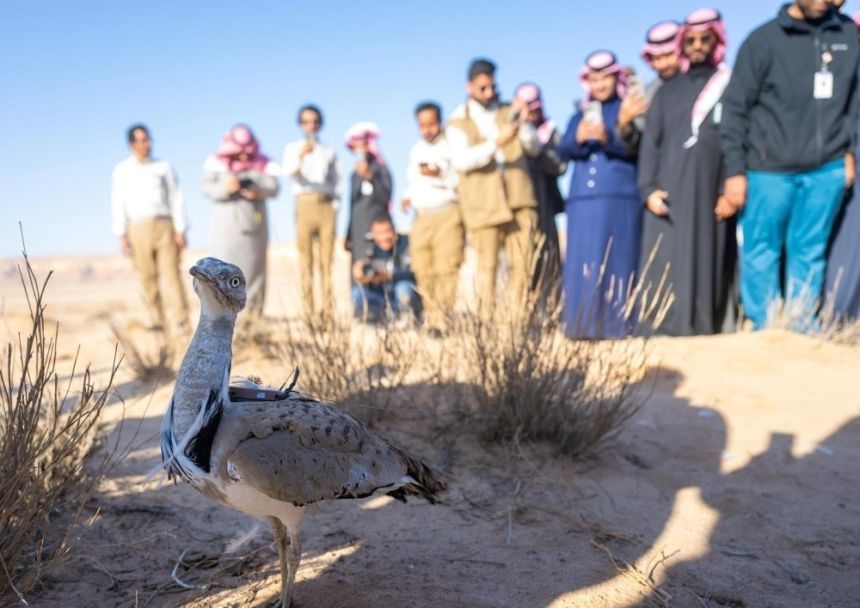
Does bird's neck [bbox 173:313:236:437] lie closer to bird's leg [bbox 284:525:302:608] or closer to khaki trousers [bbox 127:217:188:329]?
bird's leg [bbox 284:525:302:608]

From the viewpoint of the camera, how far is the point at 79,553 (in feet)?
9.36

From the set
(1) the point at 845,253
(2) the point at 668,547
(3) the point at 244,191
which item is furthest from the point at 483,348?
(3) the point at 244,191

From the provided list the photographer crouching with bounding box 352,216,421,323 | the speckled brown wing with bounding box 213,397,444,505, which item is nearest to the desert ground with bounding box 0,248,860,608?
the speckled brown wing with bounding box 213,397,444,505

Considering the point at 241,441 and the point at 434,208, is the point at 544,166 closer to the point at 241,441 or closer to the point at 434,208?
the point at 434,208

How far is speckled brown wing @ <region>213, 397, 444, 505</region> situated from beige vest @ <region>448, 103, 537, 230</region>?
13.3 feet

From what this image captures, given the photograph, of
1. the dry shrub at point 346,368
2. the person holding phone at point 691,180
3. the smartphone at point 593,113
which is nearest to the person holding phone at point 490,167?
the smartphone at point 593,113

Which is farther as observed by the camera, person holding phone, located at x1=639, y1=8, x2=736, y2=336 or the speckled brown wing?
person holding phone, located at x1=639, y1=8, x2=736, y2=336

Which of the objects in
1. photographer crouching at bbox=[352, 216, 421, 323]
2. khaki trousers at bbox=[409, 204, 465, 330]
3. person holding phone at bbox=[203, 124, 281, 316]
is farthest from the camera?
photographer crouching at bbox=[352, 216, 421, 323]

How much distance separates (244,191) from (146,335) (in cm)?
292

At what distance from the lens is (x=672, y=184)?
6.11 meters

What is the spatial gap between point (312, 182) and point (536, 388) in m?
5.11

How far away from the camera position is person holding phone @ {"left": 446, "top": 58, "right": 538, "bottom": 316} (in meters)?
6.27

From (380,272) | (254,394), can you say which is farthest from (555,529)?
(380,272)

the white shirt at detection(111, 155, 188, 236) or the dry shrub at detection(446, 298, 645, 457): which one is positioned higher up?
the white shirt at detection(111, 155, 188, 236)
